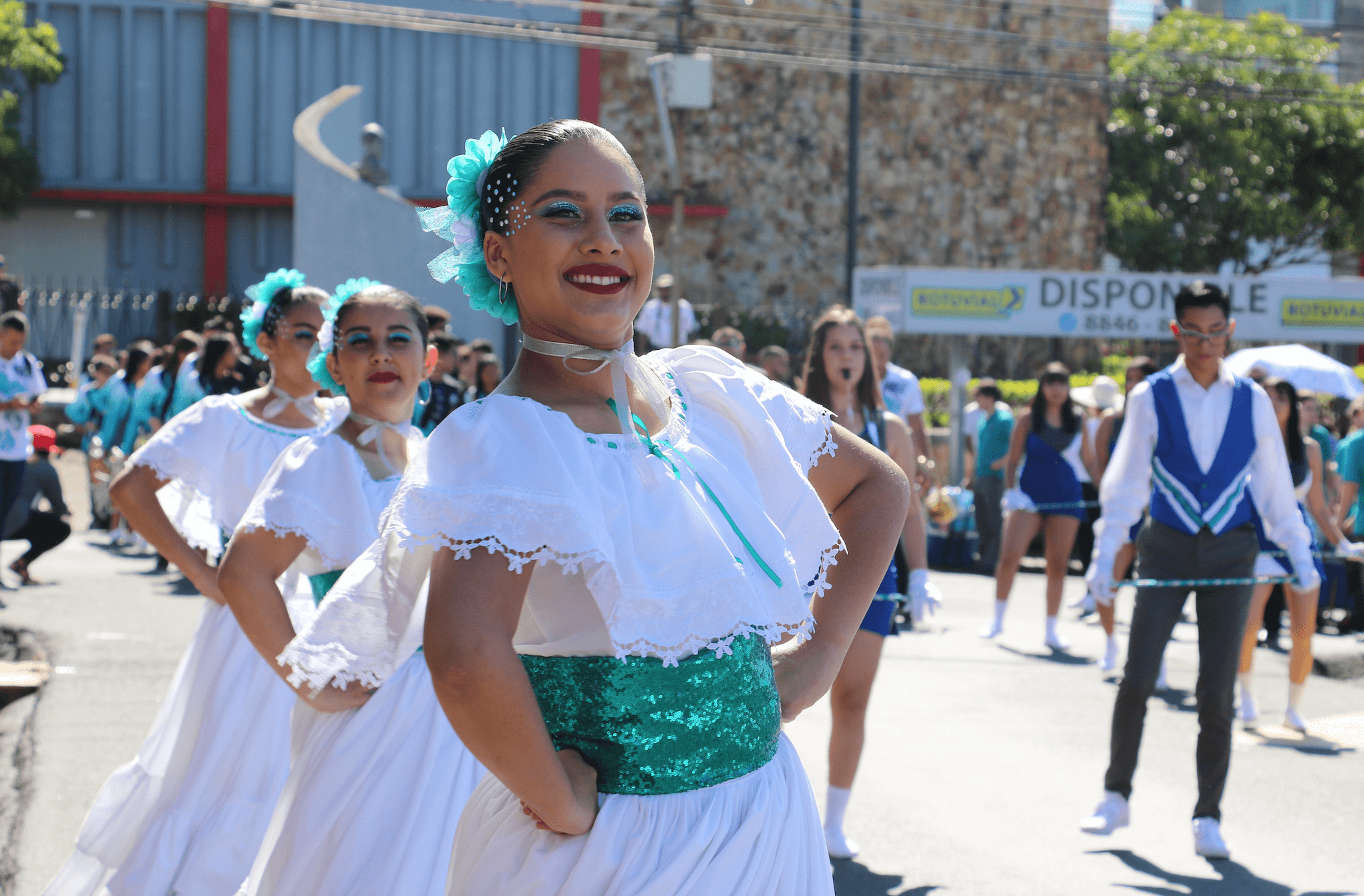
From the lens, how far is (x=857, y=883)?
5.09m

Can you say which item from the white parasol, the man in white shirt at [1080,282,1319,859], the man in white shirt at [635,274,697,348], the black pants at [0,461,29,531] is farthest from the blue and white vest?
the man in white shirt at [635,274,697,348]

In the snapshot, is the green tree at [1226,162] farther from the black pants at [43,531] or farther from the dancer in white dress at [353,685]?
the dancer in white dress at [353,685]

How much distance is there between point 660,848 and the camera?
1.97 metres

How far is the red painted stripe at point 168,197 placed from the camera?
26.3 meters

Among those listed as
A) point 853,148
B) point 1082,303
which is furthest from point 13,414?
point 853,148

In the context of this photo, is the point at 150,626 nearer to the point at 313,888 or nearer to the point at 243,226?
the point at 313,888

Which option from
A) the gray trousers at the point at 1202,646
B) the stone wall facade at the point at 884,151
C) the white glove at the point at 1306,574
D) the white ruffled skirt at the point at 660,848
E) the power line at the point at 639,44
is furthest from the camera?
the stone wall facade at the point at 884,151

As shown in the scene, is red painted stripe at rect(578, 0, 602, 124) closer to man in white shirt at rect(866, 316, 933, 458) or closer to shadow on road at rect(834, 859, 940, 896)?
man in white shirt at rect(866, 316, 933, 458)

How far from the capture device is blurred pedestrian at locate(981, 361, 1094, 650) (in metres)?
9.98

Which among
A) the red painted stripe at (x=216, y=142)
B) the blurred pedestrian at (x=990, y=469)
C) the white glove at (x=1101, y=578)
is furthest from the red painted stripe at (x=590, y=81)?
the white glove at (x=1101, y=578)

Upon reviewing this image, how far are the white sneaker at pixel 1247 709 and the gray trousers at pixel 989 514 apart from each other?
6.19 m

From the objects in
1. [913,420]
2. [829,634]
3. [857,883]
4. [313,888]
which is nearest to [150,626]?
[913,420]

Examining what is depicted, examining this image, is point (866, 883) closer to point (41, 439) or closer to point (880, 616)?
point (880, 616)

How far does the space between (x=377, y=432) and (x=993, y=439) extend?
34.4ft
